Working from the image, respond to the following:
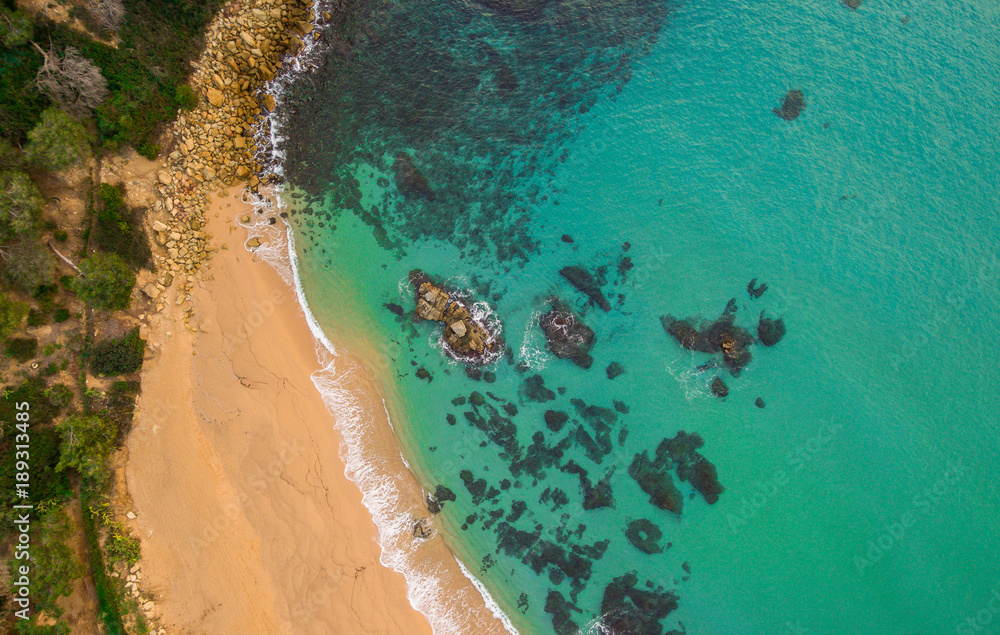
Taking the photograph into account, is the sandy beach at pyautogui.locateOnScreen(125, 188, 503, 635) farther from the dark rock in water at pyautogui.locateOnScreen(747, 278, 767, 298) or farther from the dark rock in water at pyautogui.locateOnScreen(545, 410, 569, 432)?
the dark rock in water at pyautogui.locateOnScreen(747, 278, 767, 298)

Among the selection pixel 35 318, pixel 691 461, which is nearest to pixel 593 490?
pixel 691 461

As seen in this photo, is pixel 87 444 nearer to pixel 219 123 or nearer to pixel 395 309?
pixel 395 309

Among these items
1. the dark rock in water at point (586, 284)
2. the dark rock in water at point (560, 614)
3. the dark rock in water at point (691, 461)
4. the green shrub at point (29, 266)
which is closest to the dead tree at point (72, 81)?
the green shrub at point (29, 266)

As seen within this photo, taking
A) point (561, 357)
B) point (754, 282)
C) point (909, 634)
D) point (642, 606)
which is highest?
point (754, 282)

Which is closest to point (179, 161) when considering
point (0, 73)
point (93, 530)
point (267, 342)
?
point (0, 73)

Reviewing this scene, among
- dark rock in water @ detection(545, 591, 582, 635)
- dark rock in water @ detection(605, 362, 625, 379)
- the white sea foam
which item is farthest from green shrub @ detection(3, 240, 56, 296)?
dark rock in water @ detection(545, 591, 582, 635)

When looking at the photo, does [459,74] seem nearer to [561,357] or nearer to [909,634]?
[561,357]
